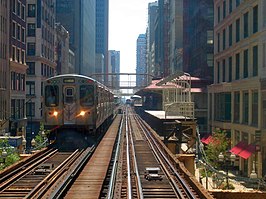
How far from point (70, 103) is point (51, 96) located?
1116 mm

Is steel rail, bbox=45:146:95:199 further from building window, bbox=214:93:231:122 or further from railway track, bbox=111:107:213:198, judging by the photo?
building window, bbox=214:93:231:122

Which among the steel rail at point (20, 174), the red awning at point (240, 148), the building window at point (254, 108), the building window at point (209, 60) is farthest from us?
the building window at point (209, 60)

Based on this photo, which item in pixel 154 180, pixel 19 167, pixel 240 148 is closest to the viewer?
pixel 154 180

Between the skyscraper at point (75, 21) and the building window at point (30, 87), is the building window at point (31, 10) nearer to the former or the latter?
the building window at point (30, 87)

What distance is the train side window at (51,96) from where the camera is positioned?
86.5 ft

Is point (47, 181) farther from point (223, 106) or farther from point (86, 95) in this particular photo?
point (223, 106)

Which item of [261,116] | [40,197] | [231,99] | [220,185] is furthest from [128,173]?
[231,99]

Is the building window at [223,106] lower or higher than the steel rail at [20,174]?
higher

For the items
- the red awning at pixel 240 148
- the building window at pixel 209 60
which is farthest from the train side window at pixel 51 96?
the building window at pixel 209 60

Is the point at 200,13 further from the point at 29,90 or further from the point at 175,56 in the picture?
the point at 175,56

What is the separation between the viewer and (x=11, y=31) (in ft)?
169

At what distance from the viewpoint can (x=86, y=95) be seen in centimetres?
2672

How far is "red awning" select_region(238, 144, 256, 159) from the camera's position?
31.7m

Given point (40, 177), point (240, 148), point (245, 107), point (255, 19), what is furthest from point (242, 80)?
point (40, 177)
